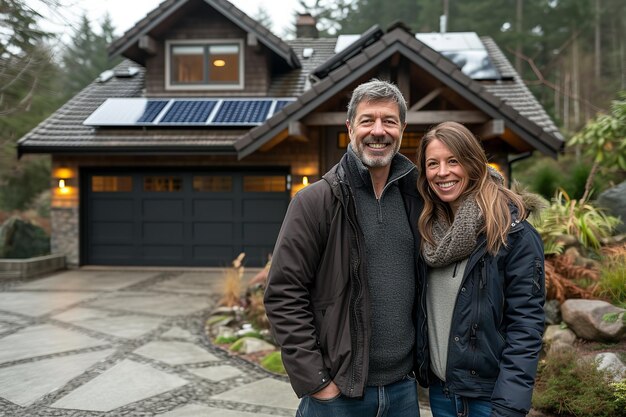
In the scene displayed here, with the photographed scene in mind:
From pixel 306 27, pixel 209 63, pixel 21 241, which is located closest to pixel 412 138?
pixel 209 63

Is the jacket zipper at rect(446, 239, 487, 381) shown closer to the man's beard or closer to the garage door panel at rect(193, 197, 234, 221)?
the man's beard

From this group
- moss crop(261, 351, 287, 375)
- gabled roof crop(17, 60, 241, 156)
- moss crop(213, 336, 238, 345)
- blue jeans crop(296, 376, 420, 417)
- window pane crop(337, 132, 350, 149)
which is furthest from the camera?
gabled roof crop(17, 60, 241, 156)

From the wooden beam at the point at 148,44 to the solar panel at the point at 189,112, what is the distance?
1.31m

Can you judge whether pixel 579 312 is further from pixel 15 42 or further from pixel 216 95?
pixel 216 95

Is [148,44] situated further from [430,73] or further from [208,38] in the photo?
[430,73]

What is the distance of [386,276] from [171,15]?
11.0 m

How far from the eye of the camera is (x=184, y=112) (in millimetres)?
11148

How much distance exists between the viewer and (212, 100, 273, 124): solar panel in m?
10.6

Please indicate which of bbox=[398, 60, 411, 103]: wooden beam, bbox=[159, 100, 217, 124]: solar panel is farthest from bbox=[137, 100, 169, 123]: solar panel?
bbox=[398, 60, 411, 103]: wooden beam

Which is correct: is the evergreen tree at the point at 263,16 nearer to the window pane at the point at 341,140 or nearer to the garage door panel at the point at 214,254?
the garage door panel at the point at 214,254

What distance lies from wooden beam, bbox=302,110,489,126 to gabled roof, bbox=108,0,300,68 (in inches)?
150

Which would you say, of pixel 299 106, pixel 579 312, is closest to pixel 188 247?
pixel 299 106

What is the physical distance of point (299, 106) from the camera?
8.11 m

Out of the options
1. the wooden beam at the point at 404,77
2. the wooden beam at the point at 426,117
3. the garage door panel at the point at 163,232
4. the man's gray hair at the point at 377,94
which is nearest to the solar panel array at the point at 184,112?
the garage door panel at the point at 163,232
